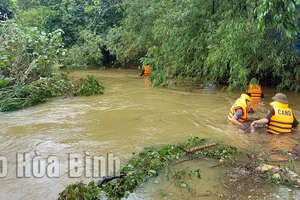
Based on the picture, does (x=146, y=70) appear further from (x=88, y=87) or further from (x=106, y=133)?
(x=106, y=133)

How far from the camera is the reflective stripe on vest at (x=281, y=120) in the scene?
6.56m

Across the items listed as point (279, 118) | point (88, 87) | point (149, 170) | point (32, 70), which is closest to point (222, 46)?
point (279, 118)

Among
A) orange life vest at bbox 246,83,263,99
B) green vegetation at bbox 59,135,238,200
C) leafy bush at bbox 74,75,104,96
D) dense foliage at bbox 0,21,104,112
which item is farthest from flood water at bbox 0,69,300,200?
dense foliage at bbox 0,21,104,112

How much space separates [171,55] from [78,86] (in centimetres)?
368

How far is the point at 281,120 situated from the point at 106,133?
3700 millimetres

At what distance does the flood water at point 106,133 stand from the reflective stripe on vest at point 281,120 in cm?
21

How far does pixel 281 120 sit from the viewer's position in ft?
21.7

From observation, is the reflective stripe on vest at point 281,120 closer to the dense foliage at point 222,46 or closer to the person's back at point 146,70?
the dense foliage at point 222,46

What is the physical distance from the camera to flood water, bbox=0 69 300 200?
473 cm

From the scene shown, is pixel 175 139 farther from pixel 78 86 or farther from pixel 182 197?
pixel 78 86

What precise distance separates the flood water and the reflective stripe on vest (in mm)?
209

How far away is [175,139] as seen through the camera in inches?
269

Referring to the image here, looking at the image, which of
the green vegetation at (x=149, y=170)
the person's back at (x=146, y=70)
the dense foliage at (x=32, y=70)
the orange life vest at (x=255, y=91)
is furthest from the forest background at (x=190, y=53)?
the green vegetation at (x=149, y=170)

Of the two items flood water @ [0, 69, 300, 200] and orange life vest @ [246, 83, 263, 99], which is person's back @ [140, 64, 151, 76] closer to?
flood water @ [0, 69, 300, 200]
